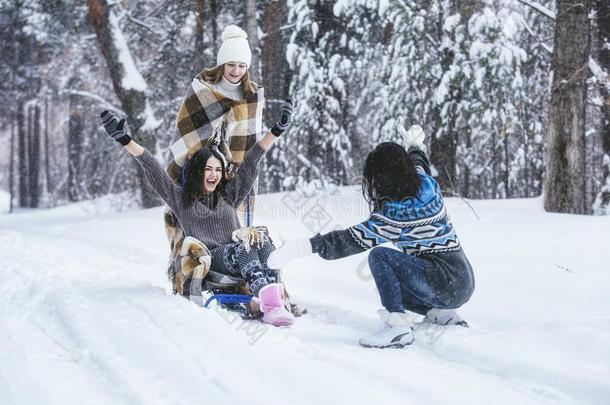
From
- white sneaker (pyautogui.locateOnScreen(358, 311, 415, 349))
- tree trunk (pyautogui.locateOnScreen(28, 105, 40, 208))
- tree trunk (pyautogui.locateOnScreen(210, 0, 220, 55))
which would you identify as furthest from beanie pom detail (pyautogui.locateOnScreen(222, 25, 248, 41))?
tree trunk (pyautogui.locateOnScreen(28, 105, 40, 208))

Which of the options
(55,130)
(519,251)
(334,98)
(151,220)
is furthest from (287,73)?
(55,130)

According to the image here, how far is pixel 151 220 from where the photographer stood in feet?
30.9

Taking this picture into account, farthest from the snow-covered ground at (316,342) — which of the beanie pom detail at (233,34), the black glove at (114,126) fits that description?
the beanie pom detail at (233,34)

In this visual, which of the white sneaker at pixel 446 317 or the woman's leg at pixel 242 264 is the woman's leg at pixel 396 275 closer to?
the white sneaker at pixel 446 317

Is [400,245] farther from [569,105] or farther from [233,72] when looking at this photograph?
[569,105]

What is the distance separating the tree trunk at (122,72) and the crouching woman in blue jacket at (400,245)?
8385mm

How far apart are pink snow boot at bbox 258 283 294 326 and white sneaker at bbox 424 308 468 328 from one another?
85 centimetres

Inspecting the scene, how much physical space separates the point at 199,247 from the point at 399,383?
188cm

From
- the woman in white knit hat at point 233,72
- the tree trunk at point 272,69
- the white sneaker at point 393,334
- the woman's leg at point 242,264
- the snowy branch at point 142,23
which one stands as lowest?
the white sneaker at point 393,334

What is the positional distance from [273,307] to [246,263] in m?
0.37

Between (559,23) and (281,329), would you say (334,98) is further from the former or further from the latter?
(281,329)

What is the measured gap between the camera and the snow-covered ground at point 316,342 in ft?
8.86

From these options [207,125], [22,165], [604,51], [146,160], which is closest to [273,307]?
[146,160]

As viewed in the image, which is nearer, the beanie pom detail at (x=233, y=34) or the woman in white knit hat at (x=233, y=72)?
the woman in white knit hat at (x=233, y=72)
